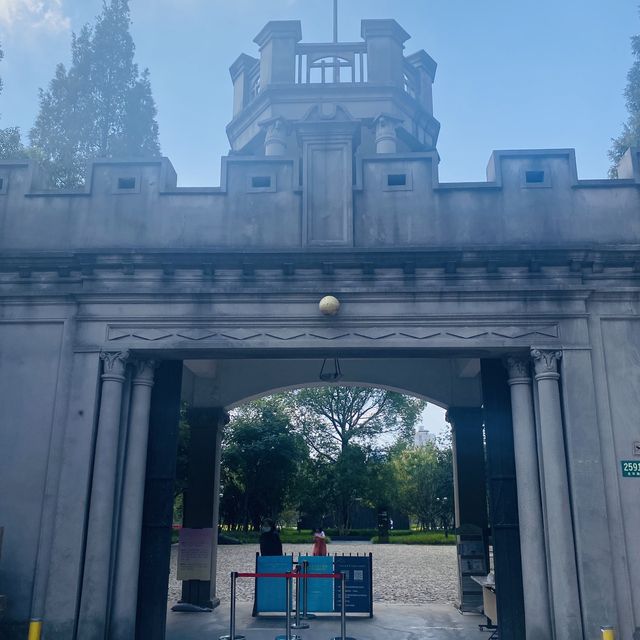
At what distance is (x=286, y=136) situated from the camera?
19719mm

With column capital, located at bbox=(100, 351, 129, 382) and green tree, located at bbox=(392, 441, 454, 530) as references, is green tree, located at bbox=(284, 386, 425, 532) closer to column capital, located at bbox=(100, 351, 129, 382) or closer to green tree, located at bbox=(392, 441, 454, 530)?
green tree, located at bbox=(392, 441, 454, 530)

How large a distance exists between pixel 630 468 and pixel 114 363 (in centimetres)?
715

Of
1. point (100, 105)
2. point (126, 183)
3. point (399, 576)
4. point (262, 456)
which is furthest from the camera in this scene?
point (262, 456)

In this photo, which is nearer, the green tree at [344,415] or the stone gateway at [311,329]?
the stone gateway at [311,329]

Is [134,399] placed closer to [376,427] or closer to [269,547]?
[269,547]

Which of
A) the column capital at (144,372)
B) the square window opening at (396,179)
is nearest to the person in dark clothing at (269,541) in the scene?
the column capital at (144,372)

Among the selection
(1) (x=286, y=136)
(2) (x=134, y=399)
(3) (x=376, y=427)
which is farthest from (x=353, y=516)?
(2) (x=134, y=399)

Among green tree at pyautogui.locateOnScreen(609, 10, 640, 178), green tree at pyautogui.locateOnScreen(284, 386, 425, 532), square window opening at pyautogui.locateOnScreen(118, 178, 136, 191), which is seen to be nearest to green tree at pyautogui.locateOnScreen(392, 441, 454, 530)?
green tree at pyautogui.locateOnScreen(284, 386, 425, 532)

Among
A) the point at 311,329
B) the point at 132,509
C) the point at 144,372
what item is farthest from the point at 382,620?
the point at 144,372

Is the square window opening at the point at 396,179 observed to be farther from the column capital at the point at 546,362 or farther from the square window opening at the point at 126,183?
the square window opening at the point at 126,183

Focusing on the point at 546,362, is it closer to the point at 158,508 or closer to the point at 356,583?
the point at 158,508

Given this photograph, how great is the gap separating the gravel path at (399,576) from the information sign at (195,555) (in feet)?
5.56

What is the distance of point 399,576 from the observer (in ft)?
67.3

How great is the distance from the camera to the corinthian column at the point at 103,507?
27.6 feet
